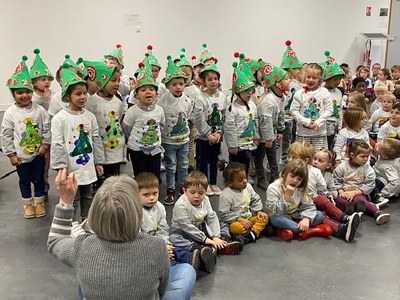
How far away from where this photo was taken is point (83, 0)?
6668 mm

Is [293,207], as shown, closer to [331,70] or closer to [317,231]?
[317,231]

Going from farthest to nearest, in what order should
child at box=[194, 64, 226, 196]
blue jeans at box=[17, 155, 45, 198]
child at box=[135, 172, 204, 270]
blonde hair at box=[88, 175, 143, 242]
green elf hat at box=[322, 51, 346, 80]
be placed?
green elf hat at box=[322, 51, 346, 80] → child at box=[194, 64, 226, 196] → blue jeans at box=[17, 155, 45, 198] → child at box=[135, 172, 204, 270] → blonde hair at box=[88, 175, 143, 242]

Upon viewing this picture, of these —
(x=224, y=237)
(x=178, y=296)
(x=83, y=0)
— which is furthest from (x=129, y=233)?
(x=83, y=0)

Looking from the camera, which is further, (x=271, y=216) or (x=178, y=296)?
(x=271, y=216)

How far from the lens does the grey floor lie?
7.73 feet

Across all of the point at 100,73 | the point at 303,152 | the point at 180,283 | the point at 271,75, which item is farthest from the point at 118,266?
the point at 271,75

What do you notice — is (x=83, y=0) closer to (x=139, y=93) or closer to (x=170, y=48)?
(x=170, y=48)

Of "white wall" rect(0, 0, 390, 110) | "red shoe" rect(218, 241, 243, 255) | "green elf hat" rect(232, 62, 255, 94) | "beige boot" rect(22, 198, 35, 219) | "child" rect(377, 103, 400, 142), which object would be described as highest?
"white wall" rect(0, 0, 390, 110)

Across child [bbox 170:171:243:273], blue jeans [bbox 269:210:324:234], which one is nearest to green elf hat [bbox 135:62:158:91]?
child [bbox 170:171:243:273]

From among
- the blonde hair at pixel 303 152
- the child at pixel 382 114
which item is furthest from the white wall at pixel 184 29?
the blonde hair at pixel 303 152

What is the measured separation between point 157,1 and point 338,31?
3.97 meters

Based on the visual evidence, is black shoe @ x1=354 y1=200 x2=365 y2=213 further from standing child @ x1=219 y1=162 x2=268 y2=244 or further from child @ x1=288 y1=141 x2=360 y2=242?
standing child @ x1=219 y1=162 x2=268 y2=244

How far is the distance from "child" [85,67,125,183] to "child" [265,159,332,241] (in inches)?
46.7

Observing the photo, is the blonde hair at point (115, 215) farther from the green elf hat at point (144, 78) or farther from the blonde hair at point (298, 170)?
the green elf hat at point (144, 78)
